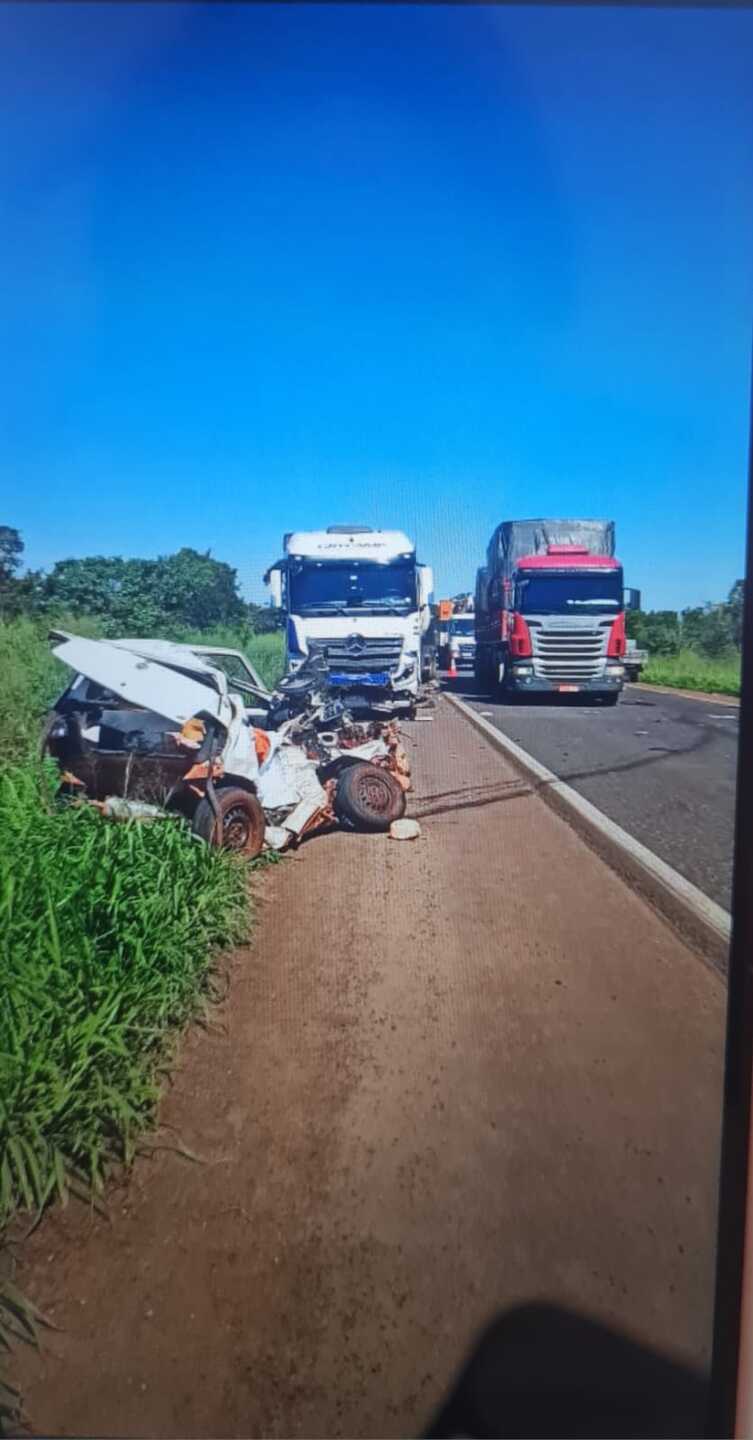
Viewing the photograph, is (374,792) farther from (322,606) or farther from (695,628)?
(695,628)

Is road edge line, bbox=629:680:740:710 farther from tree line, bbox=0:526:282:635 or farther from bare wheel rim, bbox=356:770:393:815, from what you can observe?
tree line, bbox=0:526:282:635

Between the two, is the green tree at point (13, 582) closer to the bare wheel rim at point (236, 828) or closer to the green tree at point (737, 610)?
the bare wheel rim at point (236, 828)

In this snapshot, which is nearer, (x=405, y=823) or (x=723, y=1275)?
(x=723, y=1275)

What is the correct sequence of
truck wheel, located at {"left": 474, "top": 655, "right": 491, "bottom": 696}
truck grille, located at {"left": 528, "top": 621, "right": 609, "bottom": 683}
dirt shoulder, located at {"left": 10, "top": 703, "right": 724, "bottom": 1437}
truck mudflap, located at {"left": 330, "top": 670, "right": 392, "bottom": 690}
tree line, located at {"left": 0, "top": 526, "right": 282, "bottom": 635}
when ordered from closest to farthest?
dirt shoulder, located at {"left": 10, "top": 703, "right": 724, "bottom": 1437}
tree line, located at {"left": 0, "top": 526, "right": 282, "bottom": 635}
truck mudflap, located at {"left": 330, "top": 670, "right": 392, "bottom": 690}
truck grille, located at {"left": 528, "top": 621, "right": 609, "bottom": 683}
truck wheel, located at {"left": 474, "top": 655, "right": 491, "bottom": 696}

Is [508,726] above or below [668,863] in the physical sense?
above

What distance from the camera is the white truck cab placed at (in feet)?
6.50

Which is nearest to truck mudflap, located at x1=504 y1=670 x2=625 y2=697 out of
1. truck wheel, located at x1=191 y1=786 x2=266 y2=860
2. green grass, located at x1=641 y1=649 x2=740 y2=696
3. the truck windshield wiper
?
green grass, located at x1=641 y1=649 x2=740 y2=696

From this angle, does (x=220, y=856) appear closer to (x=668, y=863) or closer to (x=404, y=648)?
(x=404, y=648)

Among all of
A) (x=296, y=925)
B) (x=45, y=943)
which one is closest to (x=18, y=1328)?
(x=45, y=943)

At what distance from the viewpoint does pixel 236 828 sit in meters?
1.96

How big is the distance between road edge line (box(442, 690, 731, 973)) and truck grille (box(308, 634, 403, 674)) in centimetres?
25

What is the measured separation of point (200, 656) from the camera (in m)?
2.01

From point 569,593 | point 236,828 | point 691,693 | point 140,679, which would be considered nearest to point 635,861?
point 691,693

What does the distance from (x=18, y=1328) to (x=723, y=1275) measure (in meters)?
1.25
